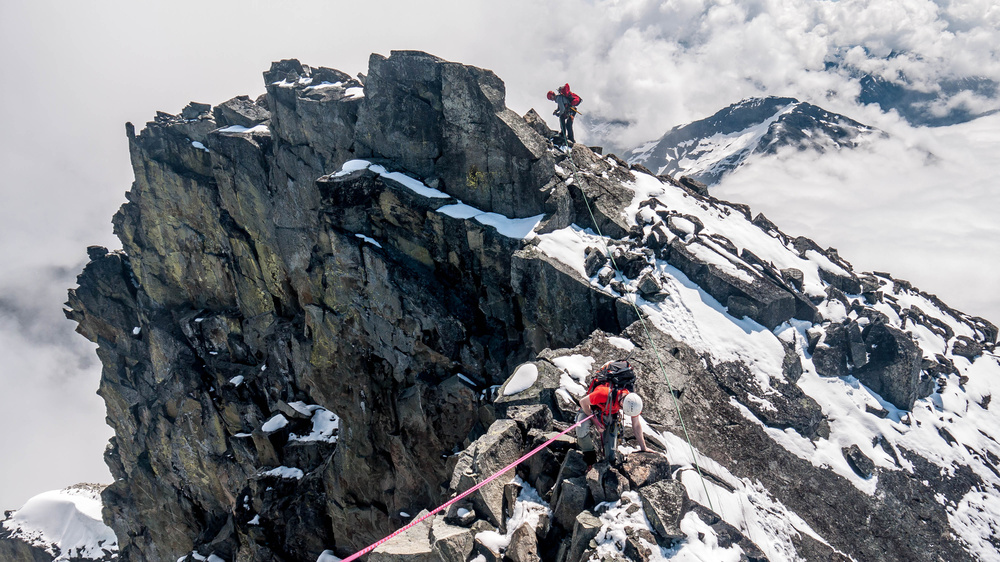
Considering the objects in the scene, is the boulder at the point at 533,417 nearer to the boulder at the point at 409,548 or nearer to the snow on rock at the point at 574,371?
the snow on rock at the point at 574,371

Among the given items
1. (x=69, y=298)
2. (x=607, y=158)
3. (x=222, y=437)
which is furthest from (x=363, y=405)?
(x=69, y=298)

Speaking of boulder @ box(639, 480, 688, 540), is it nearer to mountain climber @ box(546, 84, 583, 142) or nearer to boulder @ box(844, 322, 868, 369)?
boulder @ box(844, 322, 868, 369)

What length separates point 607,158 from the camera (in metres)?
33.4

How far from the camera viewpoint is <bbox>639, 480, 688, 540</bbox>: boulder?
34.6 feet

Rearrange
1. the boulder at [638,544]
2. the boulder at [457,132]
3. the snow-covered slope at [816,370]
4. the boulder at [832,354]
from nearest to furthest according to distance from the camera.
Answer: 1. the boulder at [638,544]
2. the snow-covered slope at [816,370]
3. the boulder at [832,354]
4. the boulder at [457,132]

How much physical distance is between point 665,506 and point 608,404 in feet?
7.96

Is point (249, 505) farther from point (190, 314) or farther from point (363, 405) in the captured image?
point (190, 314)

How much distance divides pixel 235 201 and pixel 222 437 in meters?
19.5

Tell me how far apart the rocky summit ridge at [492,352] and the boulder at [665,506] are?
83 mm

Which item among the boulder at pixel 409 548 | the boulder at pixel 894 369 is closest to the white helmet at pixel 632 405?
the boulder at pixel 409 548

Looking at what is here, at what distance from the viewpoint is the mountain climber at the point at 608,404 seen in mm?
11703

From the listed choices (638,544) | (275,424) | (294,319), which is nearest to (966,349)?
(638,544)

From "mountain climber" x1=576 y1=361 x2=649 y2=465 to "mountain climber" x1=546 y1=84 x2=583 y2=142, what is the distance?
2062 centimetres

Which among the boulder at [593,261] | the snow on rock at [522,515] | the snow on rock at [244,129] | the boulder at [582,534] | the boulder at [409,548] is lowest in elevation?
the boulder at [582,534]
